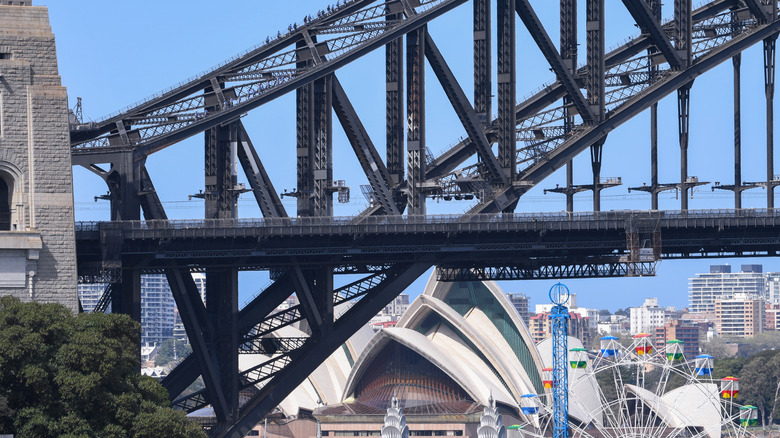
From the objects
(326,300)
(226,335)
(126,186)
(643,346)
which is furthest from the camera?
(643,346)

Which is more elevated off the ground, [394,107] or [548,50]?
[548,50]

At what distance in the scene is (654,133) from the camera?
123 m

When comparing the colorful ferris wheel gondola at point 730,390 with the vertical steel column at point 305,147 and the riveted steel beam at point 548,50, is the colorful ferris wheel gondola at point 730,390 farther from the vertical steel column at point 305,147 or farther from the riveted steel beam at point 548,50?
the vertical steel column at point 305,147

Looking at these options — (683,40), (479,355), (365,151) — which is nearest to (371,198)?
(365,151)

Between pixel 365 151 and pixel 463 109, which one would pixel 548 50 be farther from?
pixel 365 151

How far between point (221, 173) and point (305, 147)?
6202mm

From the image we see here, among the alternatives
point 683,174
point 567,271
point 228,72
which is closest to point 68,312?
point 228,72

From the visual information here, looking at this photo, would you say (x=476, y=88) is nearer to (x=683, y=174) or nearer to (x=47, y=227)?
(x=683, y=174)

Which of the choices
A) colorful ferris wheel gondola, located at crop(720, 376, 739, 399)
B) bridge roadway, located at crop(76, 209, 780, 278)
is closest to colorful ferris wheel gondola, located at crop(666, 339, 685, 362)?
colorful ferris wheel gondola, located at crop(720, 376, 739, 399)

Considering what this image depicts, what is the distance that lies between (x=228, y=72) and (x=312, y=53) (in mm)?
5312

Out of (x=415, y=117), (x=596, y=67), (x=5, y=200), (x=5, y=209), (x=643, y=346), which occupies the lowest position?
(x=643, y=346)

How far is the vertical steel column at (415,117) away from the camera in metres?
110

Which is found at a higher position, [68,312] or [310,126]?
[310,126]

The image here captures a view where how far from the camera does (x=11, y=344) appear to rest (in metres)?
73.6
